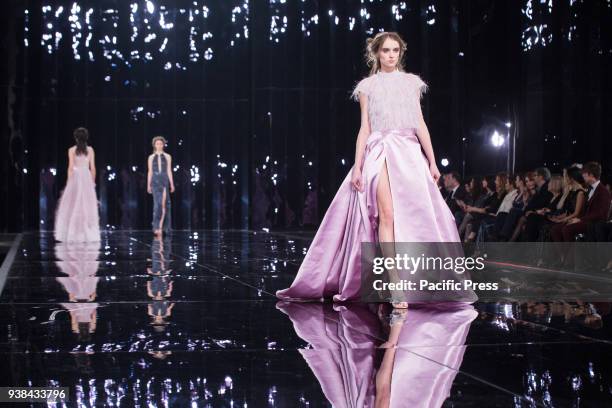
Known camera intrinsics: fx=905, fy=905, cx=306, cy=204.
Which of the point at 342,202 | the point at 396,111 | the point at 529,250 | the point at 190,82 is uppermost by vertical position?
the point at 190,82

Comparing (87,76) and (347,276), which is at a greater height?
(87,76)

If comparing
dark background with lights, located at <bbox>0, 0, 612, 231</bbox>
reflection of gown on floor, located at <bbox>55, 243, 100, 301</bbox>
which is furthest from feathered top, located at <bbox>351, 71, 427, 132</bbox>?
dark background with lights, located at <bbox>0, 0, 612, 231</bbox>

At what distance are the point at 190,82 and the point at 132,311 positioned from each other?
12.3m

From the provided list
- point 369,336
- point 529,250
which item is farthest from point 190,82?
point 369,336

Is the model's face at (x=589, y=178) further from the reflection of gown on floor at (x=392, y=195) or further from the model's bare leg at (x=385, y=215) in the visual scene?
the model's bare leg at (x=385, y=215)

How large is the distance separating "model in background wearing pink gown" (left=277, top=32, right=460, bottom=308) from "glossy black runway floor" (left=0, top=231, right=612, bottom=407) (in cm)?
29

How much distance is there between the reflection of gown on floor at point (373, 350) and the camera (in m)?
2.51

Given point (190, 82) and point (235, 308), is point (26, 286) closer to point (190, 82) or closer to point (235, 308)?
point (235, 308)

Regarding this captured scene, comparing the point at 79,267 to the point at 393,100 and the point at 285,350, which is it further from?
the point at 285,350

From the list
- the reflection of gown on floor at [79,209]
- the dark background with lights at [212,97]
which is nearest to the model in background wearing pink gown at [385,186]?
the reflection of gown on floor at [79,209]

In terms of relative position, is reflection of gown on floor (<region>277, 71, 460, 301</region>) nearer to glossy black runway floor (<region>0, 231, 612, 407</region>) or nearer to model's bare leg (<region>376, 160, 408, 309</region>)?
model's bare leg (<region>376, 160, 408, 309</region>)

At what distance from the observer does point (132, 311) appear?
14.1ft

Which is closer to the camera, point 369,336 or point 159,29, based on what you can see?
point 369,336

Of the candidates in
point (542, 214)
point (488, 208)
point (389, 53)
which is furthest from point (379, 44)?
point (488, 208)
